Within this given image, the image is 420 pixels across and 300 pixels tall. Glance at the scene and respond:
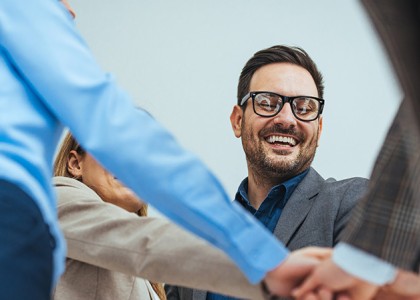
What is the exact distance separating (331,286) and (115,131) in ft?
1.32

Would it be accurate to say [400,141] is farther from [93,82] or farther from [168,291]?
[168,291]

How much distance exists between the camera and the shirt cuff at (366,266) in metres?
1.00

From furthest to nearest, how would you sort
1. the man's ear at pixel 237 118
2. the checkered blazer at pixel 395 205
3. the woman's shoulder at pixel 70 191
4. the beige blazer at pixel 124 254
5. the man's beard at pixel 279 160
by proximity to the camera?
the man's ear at pixel 237 118
the man's beard at pixel 279 160
the woman's shoulder at pixel 70 191
the beige blazer at pixel 124 254
the checkered blazer at pixel 395 205

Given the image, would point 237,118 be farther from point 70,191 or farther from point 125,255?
point 125,255

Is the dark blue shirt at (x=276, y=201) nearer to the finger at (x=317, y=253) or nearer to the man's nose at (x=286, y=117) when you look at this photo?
the man's nose at (x=286, y=117)

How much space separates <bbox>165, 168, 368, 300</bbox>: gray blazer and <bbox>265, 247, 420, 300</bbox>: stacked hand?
21.4 inches

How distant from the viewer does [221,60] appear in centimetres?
289

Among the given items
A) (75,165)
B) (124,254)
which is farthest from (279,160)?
(124,254)

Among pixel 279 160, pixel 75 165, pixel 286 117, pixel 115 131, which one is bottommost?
pixel 75 165

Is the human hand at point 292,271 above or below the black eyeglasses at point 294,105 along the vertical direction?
below

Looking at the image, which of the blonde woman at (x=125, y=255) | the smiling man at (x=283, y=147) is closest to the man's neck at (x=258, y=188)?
the smiling man at (x=283, y=147)

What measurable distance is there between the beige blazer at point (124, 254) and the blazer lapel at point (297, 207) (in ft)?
1.37

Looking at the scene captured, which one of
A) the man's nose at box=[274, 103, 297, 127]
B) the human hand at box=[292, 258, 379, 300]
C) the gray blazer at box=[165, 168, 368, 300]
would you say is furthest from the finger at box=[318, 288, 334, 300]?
the man's nose at box=[274, 103, 297, 127]

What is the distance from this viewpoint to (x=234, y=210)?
102cm
